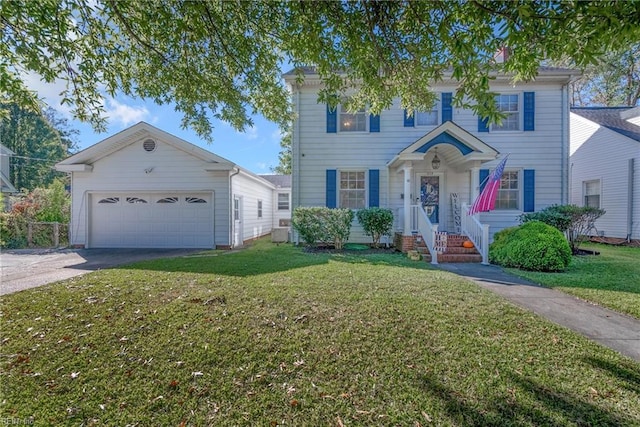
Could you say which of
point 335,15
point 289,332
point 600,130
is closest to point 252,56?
point 335,15

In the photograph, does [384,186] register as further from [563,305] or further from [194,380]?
[194,380]

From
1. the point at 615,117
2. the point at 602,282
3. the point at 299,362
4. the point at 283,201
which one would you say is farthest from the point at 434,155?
the point at 615,117

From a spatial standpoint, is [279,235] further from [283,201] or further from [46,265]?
[46,265]

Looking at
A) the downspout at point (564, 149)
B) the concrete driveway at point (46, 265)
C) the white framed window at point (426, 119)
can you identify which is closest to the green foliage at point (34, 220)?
the concrete driveway at point (46, 265)

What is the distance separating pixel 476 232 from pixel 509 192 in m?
3.55

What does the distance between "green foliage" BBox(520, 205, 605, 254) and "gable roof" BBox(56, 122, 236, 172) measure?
10836 mm

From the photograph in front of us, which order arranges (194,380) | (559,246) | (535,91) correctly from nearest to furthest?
(194,380) < (559,246) < (535,91)

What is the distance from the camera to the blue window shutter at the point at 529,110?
10117 mm

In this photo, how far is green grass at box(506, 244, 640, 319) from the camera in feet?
13.8

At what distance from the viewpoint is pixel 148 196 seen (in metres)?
10.5

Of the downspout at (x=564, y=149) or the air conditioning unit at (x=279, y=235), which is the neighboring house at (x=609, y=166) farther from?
the air conditioning unit at (x=279, y=235)

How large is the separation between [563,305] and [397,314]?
2.77m

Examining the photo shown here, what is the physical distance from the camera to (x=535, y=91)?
33.5ft

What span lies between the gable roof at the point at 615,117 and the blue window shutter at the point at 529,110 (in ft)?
16.2
